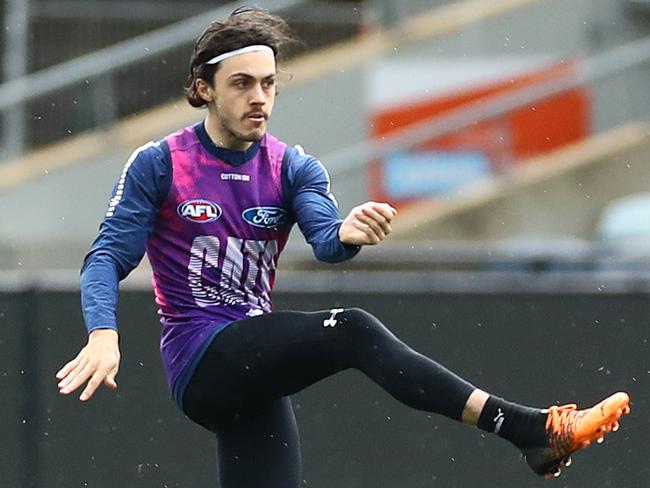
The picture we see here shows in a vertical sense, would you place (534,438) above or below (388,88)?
below

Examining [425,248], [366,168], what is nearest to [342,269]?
[425,248]

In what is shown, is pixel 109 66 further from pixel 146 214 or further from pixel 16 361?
pixel 146 214

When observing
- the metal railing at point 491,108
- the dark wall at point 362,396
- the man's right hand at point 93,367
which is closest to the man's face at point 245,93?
the man's right hand at point 93,367

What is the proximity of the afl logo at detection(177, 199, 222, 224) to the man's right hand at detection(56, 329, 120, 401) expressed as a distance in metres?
0.64

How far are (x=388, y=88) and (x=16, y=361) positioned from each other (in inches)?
230

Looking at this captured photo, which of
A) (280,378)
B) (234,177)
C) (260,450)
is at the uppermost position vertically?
(234,177)

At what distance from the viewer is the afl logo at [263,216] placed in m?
6.56

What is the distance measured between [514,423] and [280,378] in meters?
0.87

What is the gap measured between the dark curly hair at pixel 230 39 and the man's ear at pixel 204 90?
0.04ft

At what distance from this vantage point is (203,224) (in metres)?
6.53

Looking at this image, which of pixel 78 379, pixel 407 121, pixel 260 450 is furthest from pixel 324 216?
pixel 407 121

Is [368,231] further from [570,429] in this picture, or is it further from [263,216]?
[570,429]

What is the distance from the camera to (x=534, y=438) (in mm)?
6023

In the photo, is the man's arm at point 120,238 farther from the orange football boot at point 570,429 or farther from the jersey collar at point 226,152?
the orange football boot at point 570,429
